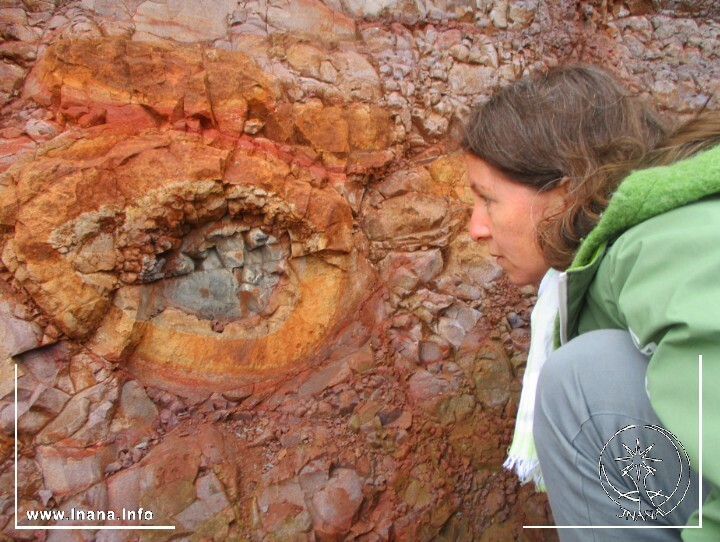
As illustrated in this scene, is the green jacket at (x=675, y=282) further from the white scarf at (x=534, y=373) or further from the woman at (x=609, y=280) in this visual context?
the white scarf at (x=534, y=373)

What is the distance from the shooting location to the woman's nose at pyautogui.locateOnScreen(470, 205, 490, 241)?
4.88ft

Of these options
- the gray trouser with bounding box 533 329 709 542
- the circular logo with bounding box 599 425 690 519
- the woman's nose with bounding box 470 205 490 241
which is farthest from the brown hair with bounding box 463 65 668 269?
the circular logo with bounding box 599 425 690 519

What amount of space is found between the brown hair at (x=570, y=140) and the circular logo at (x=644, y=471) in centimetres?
46

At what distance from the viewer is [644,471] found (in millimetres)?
1114

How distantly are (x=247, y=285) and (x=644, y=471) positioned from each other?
1.66 m

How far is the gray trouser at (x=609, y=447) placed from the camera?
1.10m

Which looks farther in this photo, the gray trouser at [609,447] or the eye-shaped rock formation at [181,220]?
the eye-shaped rock formation at [181,220]

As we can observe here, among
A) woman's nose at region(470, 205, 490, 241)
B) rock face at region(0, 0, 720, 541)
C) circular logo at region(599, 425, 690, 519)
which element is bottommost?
rock face at region(0, 0, 720, 541)

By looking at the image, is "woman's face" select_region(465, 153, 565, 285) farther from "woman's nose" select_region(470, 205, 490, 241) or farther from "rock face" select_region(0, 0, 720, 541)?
"rock face" select_region(0, 0, 720, 541)

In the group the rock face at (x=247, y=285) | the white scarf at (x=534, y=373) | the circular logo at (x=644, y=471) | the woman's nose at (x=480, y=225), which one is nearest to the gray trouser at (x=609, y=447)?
the circular logo at (x=644, y=471)

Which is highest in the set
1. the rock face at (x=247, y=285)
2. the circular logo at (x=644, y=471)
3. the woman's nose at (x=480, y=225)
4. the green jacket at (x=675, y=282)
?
the green jacket at (x=675, y=282)

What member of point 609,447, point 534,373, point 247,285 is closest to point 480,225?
point 534,373

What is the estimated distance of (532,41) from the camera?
287 centimetres

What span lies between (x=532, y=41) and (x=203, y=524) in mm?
2727
